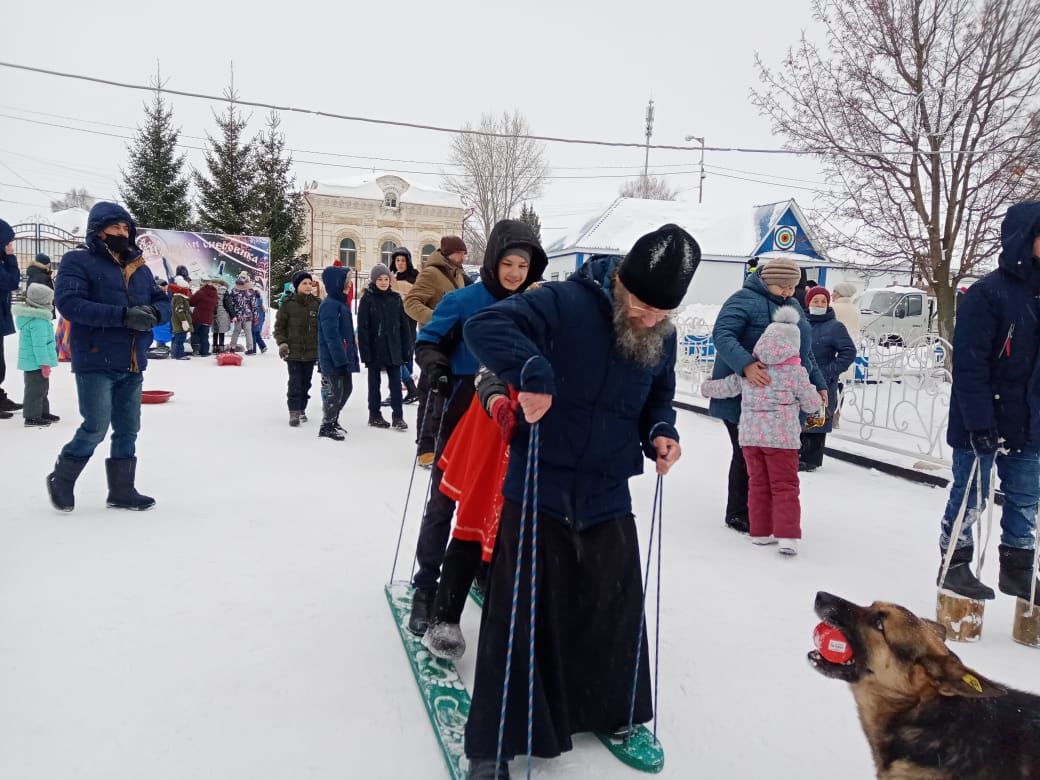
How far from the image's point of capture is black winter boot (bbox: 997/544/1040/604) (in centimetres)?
343

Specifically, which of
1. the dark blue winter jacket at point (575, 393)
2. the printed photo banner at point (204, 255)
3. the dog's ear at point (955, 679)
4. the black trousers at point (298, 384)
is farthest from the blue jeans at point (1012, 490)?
the printed photo banner at point (204, 255)

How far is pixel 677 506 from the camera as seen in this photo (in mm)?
5508

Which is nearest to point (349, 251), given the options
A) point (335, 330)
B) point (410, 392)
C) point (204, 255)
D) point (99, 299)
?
point (204, 255)

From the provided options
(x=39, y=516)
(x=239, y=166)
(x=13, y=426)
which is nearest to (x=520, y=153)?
(x=239, y=166)

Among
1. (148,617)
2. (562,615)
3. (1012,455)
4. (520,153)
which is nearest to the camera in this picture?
(562,615)

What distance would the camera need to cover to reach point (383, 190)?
1700 inches

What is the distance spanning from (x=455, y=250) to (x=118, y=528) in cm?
330

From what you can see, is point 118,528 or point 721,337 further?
point 721,337

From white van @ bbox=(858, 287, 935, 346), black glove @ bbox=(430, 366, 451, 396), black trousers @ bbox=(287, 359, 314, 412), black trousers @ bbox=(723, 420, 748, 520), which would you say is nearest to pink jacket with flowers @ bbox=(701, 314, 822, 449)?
black trousers @ bbox=(723, 420, 748, 520)

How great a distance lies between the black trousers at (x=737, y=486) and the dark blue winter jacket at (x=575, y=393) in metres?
2.94

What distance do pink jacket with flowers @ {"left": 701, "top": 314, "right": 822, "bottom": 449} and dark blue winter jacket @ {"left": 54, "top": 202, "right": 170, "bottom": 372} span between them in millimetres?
3948

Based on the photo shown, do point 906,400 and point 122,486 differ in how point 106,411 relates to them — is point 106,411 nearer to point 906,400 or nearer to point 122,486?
point 122,486

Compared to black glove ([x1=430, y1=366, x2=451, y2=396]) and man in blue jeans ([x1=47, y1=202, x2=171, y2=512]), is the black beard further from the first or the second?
man in blue jeans ([x1=47, y1=202, x2=171, y2=512])

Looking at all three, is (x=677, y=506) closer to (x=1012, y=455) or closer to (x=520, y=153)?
(x=1012, y=455)
